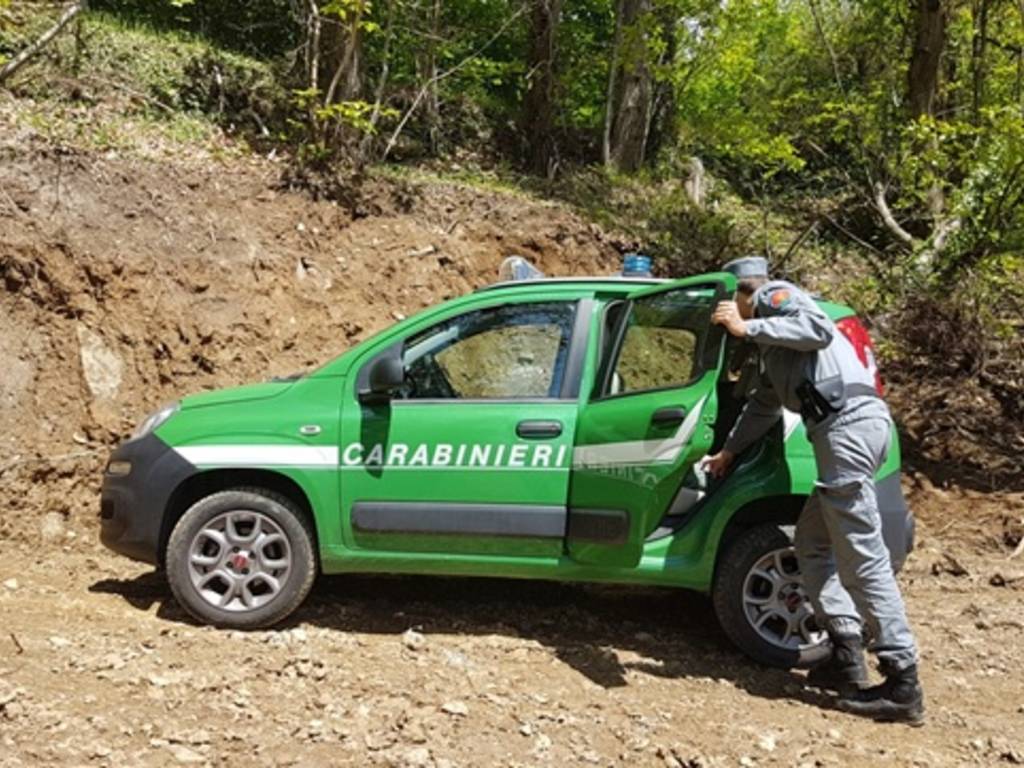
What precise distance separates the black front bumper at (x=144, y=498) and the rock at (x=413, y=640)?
1.36 metres

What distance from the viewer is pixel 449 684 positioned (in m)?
4.51

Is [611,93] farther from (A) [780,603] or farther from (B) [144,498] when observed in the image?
(B) [144,498]

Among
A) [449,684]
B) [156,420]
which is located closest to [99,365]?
[156,420]

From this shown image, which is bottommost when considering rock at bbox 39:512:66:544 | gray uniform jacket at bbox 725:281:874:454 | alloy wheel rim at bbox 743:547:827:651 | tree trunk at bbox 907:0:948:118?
rock at bbox 39:512:66:544

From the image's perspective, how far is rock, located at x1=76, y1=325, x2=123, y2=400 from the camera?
296 inches

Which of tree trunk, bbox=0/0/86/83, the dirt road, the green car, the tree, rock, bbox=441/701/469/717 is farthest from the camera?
the tree

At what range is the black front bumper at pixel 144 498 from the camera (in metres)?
5.09

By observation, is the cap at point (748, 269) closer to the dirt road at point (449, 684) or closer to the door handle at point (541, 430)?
the door handle at point (541, 430)

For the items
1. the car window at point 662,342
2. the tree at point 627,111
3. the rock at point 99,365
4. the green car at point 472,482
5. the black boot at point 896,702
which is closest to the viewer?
the black boot at point 896,702

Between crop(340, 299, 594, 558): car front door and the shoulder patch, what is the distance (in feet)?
3.29

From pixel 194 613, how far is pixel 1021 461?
658 cm

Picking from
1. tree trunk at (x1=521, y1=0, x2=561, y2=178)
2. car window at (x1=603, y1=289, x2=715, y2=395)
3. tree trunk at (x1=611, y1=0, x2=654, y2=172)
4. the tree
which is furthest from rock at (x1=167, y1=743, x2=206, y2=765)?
tree trunk at (x1=611, y1=0, x2=654, y2=172)

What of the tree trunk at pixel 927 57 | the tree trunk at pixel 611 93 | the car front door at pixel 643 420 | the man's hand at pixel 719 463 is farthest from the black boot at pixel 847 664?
the tree trunk at pixel 927 57

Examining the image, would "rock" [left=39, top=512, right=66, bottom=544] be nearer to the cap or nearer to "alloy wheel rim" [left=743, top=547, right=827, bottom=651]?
"alloy wheel rim" [left=743, top=547, right=827, bottom=651]
